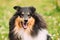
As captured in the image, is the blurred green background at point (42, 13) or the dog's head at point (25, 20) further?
the blurred green background at point (42, 13)

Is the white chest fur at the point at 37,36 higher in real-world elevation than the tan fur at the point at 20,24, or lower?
lower

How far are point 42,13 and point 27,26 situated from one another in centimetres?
536

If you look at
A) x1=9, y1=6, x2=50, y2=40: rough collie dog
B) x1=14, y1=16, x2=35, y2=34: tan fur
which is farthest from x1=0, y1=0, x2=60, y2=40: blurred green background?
x1=14, y1=16, x2=35, y2=34: tan fur

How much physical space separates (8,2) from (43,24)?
789 centimetres

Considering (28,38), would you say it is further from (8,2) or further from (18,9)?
(8,2)

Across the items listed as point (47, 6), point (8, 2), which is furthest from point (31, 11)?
point (8, 2)

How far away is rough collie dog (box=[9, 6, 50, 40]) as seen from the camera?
27.3 feet

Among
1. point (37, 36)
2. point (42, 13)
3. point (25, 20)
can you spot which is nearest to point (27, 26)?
point (25, 20)

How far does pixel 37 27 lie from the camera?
845cm

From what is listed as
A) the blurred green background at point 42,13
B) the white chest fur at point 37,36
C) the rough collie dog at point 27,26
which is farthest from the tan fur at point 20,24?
the blurred green background at point 42,13

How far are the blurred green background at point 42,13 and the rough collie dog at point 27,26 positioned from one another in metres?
1.80

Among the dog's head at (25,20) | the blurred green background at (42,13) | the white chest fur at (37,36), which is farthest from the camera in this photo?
the blurred green background at (42,13)

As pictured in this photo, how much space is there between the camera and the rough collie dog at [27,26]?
8328 mm

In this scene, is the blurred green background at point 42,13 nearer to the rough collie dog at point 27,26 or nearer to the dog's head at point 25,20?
the rough collie dog at point 27,26
